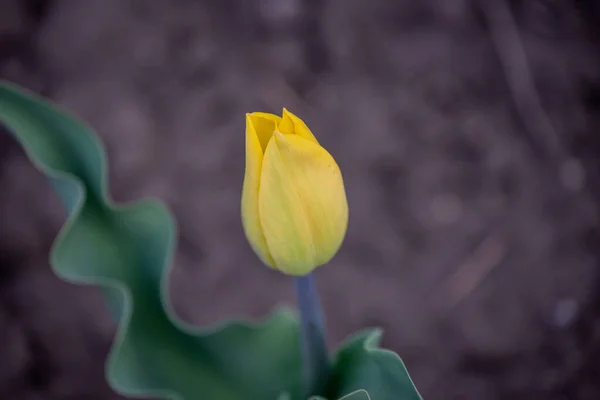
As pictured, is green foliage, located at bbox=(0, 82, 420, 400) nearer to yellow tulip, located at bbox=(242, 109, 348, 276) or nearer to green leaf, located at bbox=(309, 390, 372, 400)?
green leaf, located at bbox=(309, 390, 372, 400)

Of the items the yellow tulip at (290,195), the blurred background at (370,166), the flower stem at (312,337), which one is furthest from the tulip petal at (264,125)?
the blurred background at (370,166)

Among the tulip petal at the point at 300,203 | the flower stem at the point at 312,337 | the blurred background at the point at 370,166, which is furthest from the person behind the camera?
the blurred background at the point at 370,166

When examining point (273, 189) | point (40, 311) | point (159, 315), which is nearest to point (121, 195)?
point (40, 311)

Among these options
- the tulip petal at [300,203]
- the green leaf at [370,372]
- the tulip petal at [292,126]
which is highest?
the tulip petal at [292,126]

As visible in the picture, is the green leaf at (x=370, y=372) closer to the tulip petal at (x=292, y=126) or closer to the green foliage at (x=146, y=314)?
the green foliage at (x=146, y=314)

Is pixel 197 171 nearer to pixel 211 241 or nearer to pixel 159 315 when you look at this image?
pixel 211 241

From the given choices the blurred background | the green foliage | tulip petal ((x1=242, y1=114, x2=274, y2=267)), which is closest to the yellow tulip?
tulip petal ((x1=242, y1=114, x2=274, y2=267))

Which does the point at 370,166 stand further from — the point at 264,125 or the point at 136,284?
the point at 264,125
